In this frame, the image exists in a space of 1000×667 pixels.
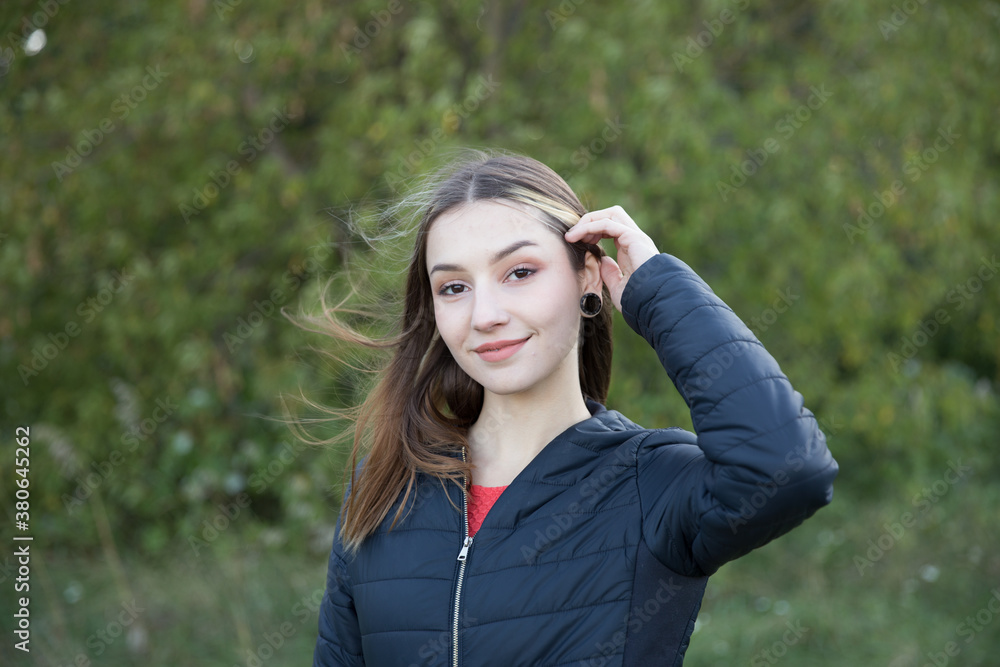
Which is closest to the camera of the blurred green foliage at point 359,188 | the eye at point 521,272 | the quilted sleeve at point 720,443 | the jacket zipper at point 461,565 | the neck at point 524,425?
the quilted sleeve at point 720,443

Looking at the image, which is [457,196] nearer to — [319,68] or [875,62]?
[319,68]

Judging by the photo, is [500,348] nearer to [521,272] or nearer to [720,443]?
[521,272]

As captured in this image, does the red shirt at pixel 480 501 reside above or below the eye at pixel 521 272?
below

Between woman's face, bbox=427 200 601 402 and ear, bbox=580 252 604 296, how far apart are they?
3 centimetres

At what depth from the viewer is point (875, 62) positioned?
15.5 ft

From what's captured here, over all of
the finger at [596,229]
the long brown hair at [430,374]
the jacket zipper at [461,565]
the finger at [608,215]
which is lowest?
the jacket zipper at [461,565]

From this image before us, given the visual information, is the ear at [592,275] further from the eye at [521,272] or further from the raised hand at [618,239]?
the eye at [521,272]

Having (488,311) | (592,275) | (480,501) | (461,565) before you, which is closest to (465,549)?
(461,565)

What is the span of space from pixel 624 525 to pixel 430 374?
66 cm

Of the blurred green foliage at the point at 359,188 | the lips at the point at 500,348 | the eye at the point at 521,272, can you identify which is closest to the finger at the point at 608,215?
the eye at the point at 521,272

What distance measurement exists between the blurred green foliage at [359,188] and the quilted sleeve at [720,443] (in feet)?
9.03

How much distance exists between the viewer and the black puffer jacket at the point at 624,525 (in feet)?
4.58

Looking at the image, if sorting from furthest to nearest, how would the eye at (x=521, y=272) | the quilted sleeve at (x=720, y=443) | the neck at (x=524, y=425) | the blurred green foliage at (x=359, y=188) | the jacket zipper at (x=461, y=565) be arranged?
1. the blurred green foliage at (x=359, y=188)
2. the neck at (x=524, y=425)
3. the eye at (x=521, y=272)
4. the jacket zipper at (x=461, y=565)
5. the quilted sleeve at (x=720, y=443)

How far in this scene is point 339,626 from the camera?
1807 millimetres
